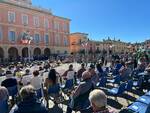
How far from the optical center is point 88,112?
6.16 meters

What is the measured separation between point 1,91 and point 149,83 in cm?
640

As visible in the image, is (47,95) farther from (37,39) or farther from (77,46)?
(77,46)

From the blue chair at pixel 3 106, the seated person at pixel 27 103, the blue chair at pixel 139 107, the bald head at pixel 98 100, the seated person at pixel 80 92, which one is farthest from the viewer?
the seated person at pixel 80 92

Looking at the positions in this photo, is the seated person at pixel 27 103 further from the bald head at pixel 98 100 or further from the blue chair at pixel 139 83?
the blue chair at pixel 139 83

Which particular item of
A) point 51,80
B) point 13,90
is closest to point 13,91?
point 13,90

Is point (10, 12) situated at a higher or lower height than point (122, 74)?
higher

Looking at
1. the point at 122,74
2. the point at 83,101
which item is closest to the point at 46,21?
the point at 122,74

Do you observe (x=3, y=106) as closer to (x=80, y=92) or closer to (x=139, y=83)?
(x=80, y=92)

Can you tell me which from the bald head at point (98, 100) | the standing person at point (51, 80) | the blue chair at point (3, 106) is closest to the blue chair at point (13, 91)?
the standing person at point (51, 80)

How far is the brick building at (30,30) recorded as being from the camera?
4494cm

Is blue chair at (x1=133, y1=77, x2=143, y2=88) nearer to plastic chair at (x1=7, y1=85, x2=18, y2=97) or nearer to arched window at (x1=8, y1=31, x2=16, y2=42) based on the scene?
plastic chair at (x1=7, y1=85, x2=18, y2=97)

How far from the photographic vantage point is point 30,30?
50438 millimetres

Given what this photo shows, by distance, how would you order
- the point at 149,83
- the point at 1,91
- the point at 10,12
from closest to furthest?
1. the point at 1,91
2. the point at 149,83
3. the point at 10,12

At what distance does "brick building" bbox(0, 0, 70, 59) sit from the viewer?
44.9m
